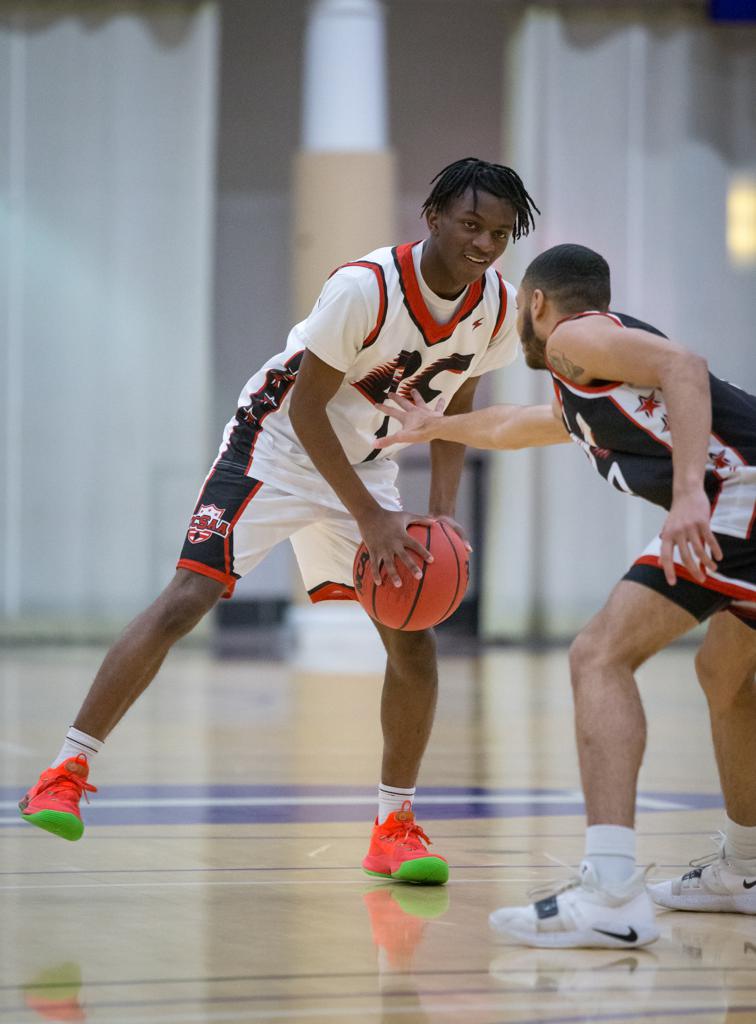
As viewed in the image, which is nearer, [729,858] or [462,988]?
[462,988]

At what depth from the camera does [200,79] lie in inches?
457

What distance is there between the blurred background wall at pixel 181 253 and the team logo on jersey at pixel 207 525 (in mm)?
8052

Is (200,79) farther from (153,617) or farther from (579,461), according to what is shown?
(153,617)

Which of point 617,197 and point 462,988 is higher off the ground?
point 617,197

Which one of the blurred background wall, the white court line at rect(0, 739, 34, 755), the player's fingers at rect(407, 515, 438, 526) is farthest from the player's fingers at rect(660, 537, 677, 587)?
the blurred background wall

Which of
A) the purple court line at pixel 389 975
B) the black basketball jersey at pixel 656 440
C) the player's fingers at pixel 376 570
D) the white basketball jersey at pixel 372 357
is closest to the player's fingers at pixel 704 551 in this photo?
the black basketball jersey at pixel 656 440

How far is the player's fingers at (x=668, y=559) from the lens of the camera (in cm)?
250

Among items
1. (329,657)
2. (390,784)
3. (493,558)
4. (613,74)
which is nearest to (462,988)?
(390,784)

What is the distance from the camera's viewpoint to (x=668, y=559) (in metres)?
2.52

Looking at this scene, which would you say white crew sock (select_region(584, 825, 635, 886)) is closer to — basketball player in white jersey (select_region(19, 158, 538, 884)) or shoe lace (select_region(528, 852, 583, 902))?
shoe lace (select_region(528, 852, 583, 902))

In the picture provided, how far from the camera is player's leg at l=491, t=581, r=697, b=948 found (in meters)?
2.52

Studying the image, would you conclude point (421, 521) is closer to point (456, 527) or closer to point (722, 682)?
point (456, 527)

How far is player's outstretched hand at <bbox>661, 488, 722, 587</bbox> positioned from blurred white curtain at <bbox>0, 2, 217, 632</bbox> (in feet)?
30.1

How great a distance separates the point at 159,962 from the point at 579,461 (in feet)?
31.2
